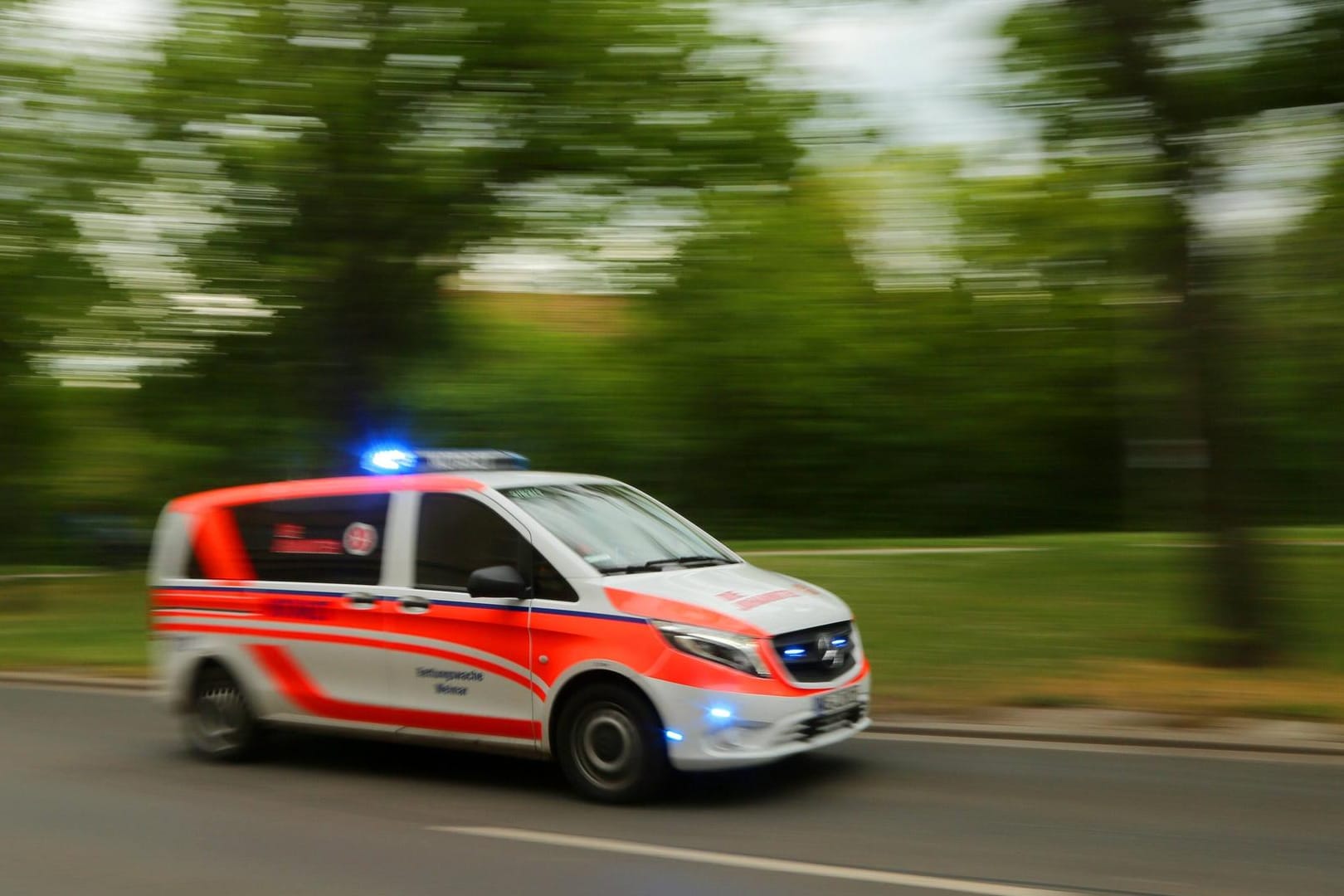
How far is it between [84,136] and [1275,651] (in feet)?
55.9

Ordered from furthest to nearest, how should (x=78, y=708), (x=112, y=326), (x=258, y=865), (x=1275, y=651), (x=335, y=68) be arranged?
(x=112, y=326)
(x=335, y=68)
(x=78, y=708)
(x=1275, y=651)
(x=258, y=865)

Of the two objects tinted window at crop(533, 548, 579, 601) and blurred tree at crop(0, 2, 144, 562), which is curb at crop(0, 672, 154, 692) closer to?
tinted window at crop(533, 548, 579, 601)

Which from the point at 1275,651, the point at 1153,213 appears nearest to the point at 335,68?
the point at 1153,213

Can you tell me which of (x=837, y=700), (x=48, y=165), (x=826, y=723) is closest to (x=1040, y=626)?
(x=837, y=700)

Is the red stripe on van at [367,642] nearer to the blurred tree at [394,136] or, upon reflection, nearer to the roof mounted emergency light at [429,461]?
the roof mounted emergency light at [429,461]

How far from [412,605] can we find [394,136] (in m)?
11.4

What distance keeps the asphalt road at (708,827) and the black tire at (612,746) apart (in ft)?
0.46

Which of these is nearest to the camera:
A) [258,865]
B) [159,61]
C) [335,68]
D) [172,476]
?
[258,865]

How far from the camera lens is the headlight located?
7.35 meters

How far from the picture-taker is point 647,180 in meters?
19.6

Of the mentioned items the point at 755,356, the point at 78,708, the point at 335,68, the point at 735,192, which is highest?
the point at 335,68

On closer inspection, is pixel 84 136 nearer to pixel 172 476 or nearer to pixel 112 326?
pixel 112 326

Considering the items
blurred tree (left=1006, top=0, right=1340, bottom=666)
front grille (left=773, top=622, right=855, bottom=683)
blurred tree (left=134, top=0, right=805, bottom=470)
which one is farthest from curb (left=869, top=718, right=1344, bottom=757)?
blurred tree (left=134, top=0, right=805, bottom=470)

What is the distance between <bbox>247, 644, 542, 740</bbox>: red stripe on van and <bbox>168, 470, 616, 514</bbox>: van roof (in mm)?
998
